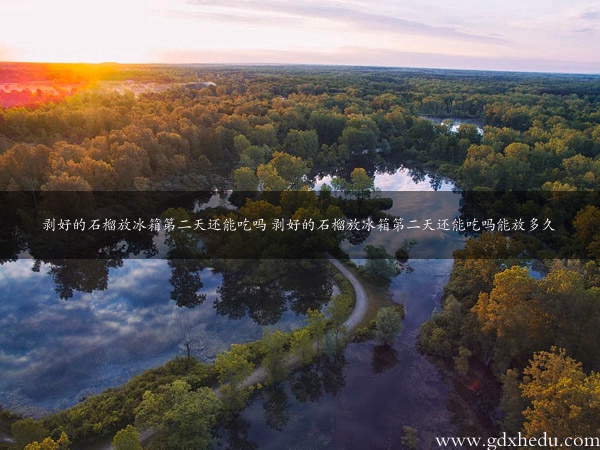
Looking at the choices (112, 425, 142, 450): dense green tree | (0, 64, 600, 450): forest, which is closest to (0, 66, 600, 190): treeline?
(0, 64, 600, 450): forest

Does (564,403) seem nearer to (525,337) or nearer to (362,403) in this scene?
(525,337)

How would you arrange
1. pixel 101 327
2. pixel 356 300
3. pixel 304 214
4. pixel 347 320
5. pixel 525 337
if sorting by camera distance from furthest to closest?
1. pixel 304 214
2. pixel 356 300
3. pixel 347 320
4. pixel 101 327
5. pixel 525 337

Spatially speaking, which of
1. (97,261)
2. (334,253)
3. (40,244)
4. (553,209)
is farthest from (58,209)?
(553,209)

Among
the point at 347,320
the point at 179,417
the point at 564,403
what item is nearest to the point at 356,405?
the point at 347,320

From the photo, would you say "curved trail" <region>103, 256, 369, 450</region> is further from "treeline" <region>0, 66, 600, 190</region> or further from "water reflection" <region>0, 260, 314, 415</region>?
"treeline" <region>0, 66, 600, 190</region>

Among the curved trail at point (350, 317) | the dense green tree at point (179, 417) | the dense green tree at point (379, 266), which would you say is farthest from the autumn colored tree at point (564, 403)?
the dense green tree at point (379, 266)

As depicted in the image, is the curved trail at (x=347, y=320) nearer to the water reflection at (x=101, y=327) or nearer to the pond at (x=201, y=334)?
the pond at (x=201, y=334)
